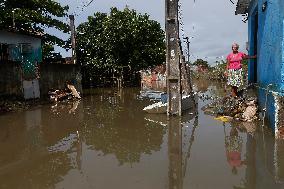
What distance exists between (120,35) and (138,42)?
6.42 ft

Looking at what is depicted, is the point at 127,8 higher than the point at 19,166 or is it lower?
higher

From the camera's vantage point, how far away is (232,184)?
15.1 ft

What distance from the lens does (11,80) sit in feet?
56.5

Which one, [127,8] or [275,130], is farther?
[127,8]

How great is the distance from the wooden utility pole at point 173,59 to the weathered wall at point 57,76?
11.8 meters

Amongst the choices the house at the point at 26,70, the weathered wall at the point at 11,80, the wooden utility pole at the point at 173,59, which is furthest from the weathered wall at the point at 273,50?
the house at the point at 26,70

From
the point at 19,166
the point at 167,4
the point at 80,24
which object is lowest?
the point at 19,166

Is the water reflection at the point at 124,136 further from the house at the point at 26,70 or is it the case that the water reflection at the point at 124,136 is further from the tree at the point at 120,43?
the tree at the point at 120,43

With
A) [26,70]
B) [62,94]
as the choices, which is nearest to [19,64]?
[26,70]

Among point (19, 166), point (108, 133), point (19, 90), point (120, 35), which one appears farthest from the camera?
point (120, 35)

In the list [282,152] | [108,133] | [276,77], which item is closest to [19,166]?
[108,133]

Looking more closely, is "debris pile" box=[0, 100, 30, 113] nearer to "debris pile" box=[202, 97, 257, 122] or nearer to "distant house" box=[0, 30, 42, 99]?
"distant house" box=[0, 30, 42, 99]

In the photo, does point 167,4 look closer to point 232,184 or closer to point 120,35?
point 232,184

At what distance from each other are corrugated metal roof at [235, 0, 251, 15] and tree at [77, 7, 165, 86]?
1615 cm
